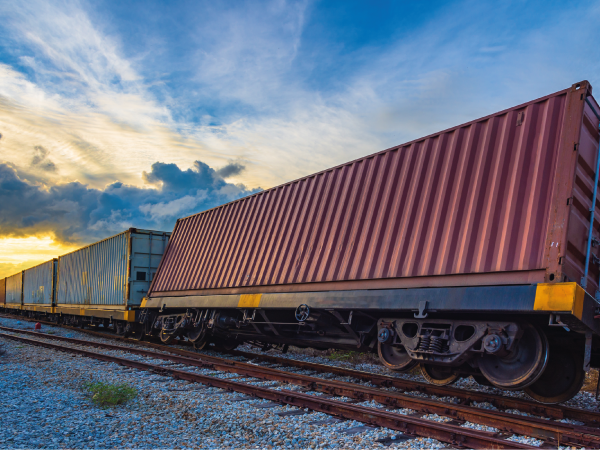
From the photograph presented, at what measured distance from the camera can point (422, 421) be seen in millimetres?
4836

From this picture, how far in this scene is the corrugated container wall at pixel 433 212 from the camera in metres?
5.15

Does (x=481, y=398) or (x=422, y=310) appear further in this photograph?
(x=481, y=398)

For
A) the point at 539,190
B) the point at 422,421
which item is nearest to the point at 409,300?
the point at 422,421

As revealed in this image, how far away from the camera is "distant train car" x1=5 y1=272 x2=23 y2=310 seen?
31852 millimetres

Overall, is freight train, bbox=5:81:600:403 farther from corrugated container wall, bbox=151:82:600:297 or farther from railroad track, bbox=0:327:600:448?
railroad track, bbox=0:327:600:448

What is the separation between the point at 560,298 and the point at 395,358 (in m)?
2.77

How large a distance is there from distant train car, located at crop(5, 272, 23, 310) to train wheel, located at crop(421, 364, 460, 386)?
33.2 meters

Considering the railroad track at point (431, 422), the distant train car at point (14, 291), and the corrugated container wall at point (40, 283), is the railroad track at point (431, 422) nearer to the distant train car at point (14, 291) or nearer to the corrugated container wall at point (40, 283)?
the corrugated container wall at point (40, 283)

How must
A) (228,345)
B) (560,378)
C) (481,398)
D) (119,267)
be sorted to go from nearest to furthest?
(560,378), (481,398), (228,345), (119,267)

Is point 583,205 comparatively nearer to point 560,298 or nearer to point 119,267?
point 560,298

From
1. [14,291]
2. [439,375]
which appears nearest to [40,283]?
[14,291]

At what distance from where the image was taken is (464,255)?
220 inches

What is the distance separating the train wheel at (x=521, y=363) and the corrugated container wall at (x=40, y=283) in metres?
24.8

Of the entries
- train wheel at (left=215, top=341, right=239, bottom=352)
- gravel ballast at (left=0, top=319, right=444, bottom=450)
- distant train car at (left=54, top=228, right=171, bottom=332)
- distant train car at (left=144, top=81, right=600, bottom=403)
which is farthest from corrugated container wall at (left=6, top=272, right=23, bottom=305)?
distant train car at (left=144, top=81, right=600, bottom=403)
